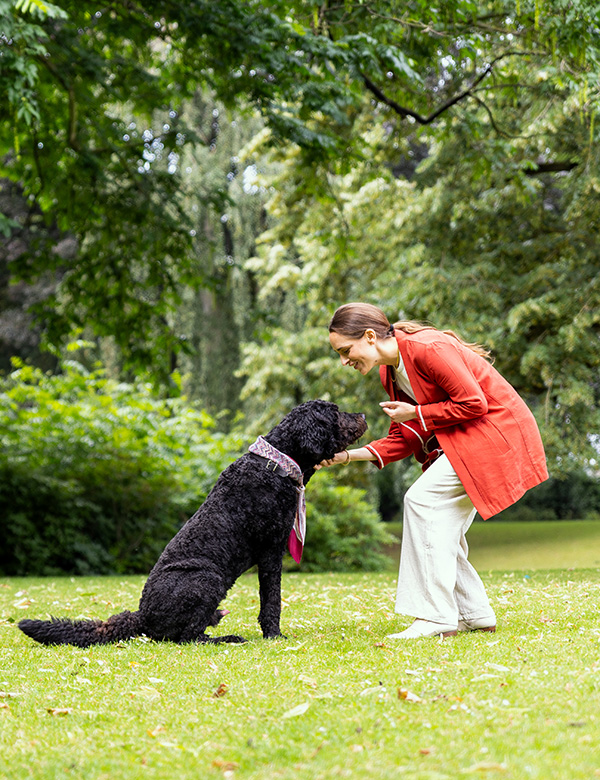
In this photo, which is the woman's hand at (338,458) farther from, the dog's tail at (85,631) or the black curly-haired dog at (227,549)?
the dog's tail at (85,631)

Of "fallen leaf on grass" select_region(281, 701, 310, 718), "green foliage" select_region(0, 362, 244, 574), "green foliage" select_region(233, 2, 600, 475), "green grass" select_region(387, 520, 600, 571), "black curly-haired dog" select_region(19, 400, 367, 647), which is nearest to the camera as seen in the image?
"fallen leaf on grass" select_region(281, 701, 310, 718)

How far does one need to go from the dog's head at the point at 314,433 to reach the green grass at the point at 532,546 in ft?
21.6

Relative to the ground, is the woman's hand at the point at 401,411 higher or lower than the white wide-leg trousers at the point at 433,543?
higher

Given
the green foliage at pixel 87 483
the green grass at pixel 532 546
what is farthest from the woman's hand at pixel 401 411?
the green foliage at pixel 87 483

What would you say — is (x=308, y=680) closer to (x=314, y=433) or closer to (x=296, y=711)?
(x=296, y=711)

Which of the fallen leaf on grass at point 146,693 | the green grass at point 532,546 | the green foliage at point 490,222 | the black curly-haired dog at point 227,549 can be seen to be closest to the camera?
the fallen leaf on grass at point 146,693

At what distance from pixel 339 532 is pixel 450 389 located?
8.29 metres

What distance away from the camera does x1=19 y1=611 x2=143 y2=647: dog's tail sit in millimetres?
3895

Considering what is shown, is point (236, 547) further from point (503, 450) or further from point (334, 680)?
point (503, 450)

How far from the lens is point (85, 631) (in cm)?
396

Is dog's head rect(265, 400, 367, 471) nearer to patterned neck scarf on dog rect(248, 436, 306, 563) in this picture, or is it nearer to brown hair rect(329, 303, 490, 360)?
patterned neck scarf on dog rect(248, 436, 306, 563)

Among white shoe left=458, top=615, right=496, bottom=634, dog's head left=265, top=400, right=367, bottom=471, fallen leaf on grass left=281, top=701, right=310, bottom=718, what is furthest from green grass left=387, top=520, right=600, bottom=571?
fallen leaf on grass left=281, top=701, right=310, bottom=718

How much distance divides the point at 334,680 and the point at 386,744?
795 mm

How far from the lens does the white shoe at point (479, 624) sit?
4.03 m
